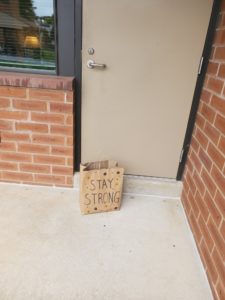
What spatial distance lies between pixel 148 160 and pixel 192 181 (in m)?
0.37

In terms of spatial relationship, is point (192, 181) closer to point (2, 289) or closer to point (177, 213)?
point (177, 213)

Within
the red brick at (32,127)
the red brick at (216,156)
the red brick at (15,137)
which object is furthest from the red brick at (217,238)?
the red brick at (15,137)

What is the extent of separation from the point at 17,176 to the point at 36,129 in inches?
17.6

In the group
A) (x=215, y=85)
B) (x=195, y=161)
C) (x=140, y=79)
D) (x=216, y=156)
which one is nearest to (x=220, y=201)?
(x=216, y=156)

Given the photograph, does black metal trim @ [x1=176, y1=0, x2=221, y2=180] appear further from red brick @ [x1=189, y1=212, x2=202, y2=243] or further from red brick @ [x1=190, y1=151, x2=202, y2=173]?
red brick @ [x1=189, y1=212, x2=202, y2=243]

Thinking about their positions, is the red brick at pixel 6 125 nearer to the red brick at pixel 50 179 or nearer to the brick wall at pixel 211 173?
the red brick at pixel 50 179

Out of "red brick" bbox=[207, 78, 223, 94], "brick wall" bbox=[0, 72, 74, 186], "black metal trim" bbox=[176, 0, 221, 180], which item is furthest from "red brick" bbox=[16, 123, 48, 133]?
"red brick" bbox=[207, 78, 223, 94]

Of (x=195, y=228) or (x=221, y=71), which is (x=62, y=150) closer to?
(x=195, y=228)

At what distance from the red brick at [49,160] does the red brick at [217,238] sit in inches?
45.0

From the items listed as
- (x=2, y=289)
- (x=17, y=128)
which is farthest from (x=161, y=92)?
(x=2, y=289)

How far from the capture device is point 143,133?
1783 mm

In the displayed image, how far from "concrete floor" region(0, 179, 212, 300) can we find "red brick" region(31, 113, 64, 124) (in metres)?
0.58

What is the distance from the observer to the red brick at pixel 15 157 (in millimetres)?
1841

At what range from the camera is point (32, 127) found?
1752mm
